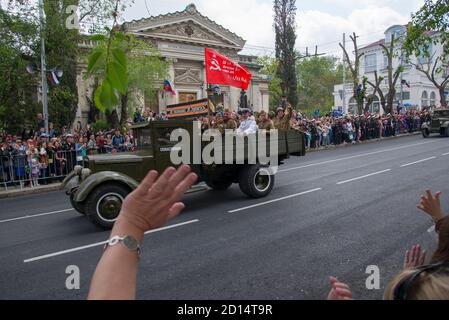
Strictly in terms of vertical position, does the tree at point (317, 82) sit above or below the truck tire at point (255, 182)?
above

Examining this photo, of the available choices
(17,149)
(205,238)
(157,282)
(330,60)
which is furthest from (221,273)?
(330,60)

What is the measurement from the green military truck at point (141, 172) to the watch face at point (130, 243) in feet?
18.4

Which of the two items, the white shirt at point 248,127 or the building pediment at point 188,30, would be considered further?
the building pediment at point 188,30

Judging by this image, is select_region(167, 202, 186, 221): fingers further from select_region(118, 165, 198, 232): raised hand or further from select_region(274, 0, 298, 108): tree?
select_region(274, 0, 298, 108): tree

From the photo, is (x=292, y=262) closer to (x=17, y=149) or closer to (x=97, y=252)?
(x=97, y=252)

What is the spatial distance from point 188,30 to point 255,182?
79.2 feet

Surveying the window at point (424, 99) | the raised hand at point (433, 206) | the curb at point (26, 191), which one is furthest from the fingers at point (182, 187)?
the window at point (424, 99)

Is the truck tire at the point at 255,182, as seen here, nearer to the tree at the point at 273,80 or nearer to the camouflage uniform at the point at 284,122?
the camouflage uniform at the point at 284,122

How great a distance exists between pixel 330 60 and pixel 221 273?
66.5 meters

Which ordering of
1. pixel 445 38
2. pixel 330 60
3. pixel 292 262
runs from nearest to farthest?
pixel 292 262 < pixel 445 38 < pixel 330 60

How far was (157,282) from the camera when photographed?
425 centimetres

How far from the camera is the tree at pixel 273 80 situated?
4484 cm

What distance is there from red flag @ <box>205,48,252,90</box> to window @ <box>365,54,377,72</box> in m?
44.9

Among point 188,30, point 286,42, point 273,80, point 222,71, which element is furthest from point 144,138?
point 273,80
